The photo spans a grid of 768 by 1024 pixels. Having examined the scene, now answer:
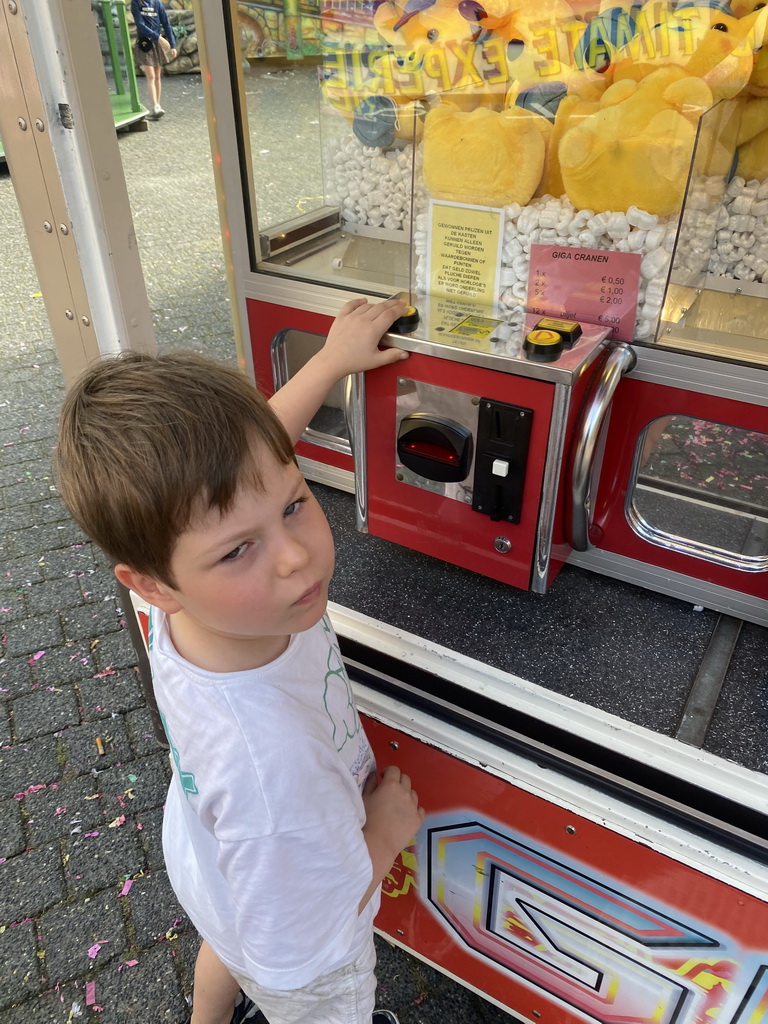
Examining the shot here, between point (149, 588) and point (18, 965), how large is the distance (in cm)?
123

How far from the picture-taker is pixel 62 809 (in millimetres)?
1875

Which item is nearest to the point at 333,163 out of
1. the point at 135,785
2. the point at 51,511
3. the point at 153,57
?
the point at 135,785

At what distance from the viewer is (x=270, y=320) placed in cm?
129

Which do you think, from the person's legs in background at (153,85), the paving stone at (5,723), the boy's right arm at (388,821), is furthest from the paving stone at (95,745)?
the person's legs in background at (153,85)

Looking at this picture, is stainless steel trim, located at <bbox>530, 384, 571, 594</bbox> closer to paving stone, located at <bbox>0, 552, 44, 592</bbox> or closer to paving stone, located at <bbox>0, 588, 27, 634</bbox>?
paving stone, located at <bbox>0, 588, 27, 634</bbox>

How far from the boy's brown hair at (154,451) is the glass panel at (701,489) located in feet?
1.91

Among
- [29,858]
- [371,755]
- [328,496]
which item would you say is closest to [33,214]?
[328,496]

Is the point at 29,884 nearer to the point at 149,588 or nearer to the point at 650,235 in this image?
the point at 149,588

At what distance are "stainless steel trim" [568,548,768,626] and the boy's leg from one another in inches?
36.4

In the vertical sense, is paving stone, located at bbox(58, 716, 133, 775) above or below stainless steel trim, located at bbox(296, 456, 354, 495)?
below

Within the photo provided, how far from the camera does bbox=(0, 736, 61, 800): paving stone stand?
193 cm

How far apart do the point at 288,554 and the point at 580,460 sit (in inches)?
16.3

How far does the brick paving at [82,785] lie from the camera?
60.2 inches

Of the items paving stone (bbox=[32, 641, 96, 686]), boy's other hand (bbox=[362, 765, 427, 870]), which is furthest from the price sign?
paving stone (bbox=[32, 641, 96, 686])
